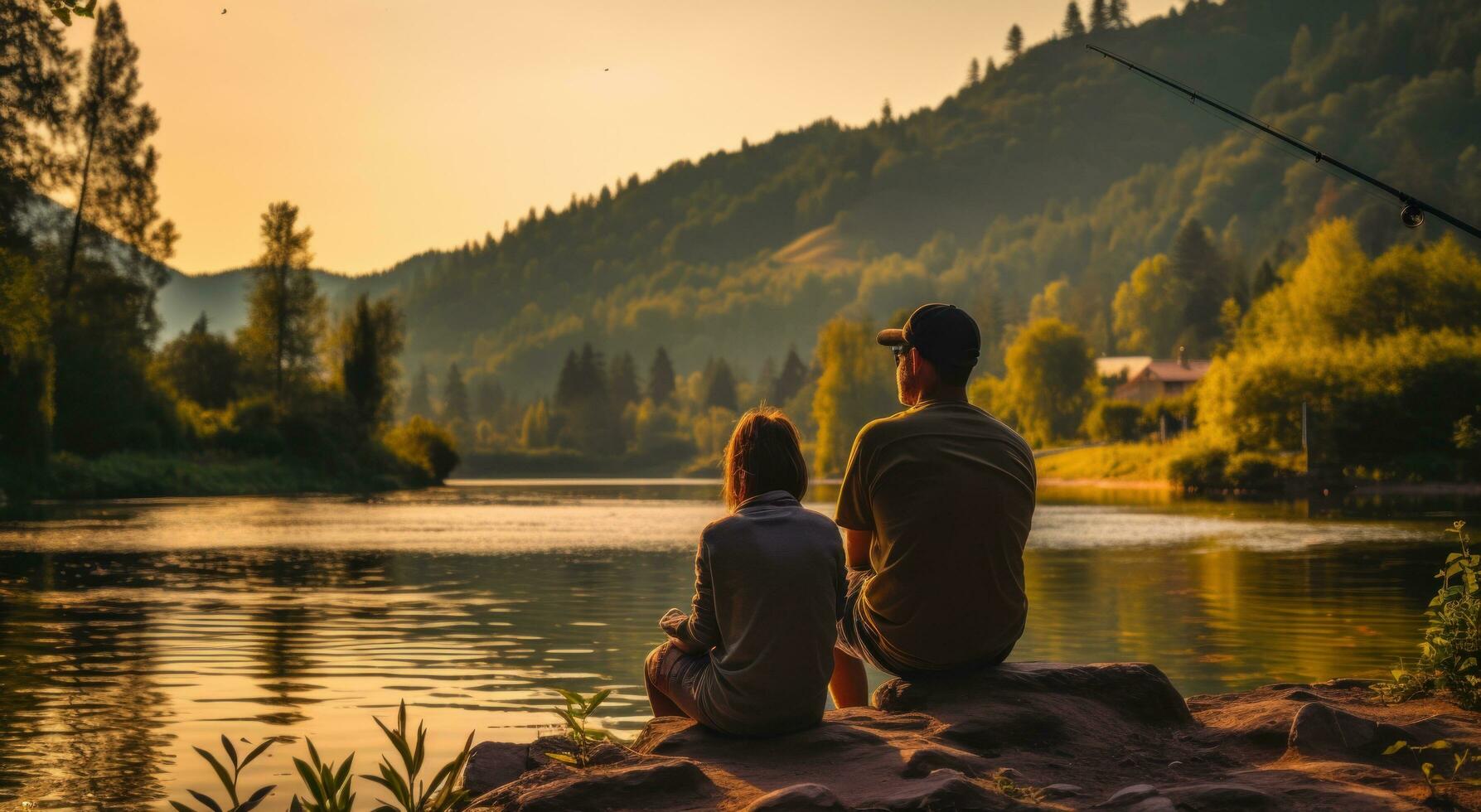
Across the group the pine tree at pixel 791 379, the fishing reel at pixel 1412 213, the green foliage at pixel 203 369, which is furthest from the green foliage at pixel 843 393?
the fishing reel at pixel 1412 213

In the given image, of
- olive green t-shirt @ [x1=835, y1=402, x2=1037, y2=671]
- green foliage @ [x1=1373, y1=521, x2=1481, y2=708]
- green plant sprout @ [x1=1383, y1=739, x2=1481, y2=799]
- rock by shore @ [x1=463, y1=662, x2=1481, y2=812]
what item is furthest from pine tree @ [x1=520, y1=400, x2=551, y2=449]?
green plant sprout @ [x1=1383, y1=739, x2=1481, y2=799]

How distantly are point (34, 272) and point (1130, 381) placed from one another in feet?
367

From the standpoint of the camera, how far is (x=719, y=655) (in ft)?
18.5

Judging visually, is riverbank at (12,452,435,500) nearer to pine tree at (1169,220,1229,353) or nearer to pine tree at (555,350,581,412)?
pine tree at (555,350,581,412)

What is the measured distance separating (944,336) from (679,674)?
181 cm

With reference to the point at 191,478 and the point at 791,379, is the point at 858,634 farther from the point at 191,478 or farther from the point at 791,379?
the point at 791,379

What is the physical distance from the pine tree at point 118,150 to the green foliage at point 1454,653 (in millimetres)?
56541

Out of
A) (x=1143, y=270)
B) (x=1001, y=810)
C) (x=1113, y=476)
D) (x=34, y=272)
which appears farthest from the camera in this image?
(x=1143, y=270)

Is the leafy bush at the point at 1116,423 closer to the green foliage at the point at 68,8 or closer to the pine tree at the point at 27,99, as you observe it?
the pine tree at the point at 27,99

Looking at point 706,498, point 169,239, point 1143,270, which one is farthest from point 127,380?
point 1143,270

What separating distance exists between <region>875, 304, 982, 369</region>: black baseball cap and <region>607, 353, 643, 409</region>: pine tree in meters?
168

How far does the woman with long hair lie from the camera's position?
546 cm

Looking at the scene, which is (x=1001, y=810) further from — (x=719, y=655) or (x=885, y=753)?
(x=719, y=655)

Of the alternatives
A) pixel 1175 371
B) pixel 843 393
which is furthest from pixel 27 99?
pixel 1175 371
